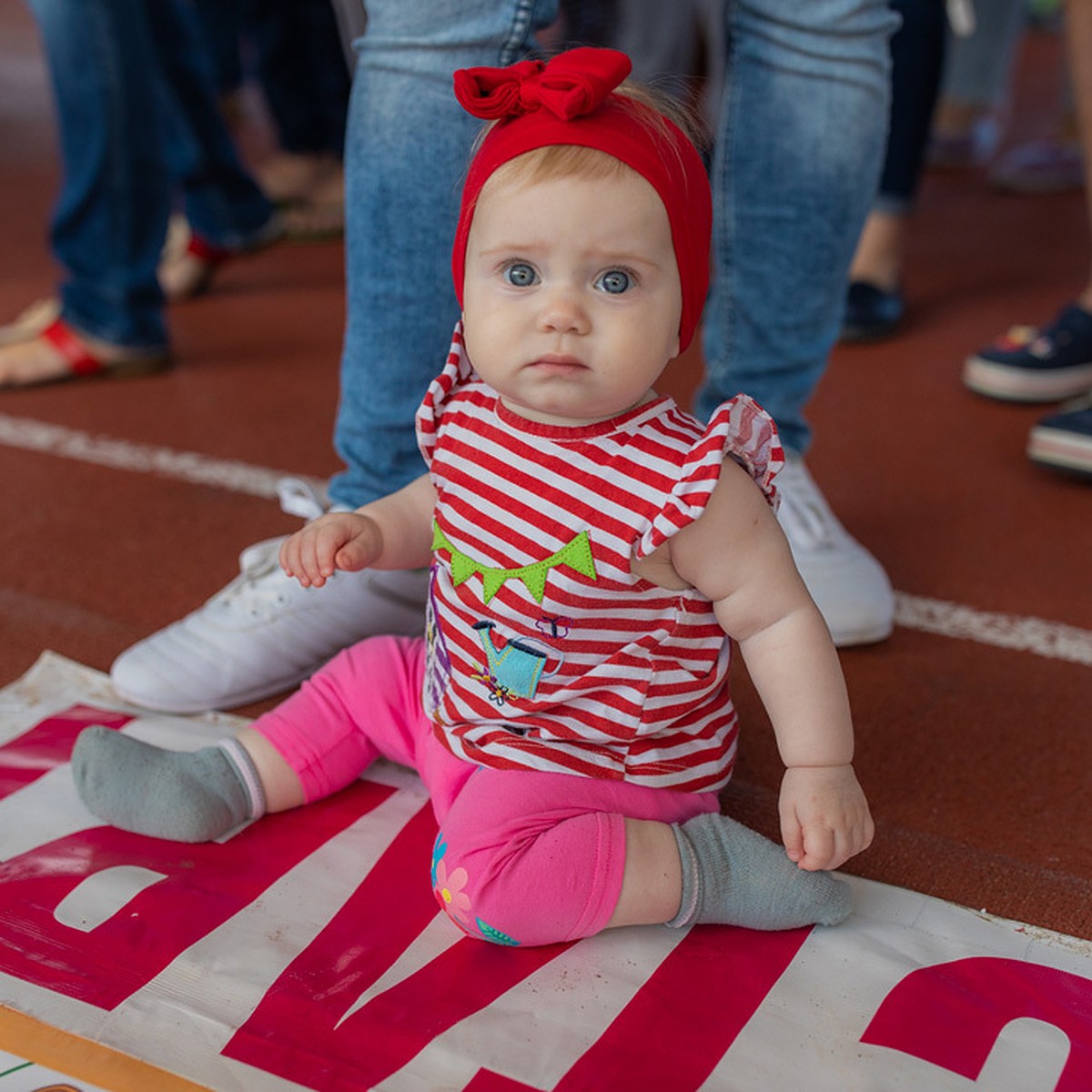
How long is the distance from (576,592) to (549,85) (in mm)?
448

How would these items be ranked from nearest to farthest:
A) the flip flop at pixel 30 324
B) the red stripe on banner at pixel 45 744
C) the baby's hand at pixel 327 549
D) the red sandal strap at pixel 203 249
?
the baby's hand at pixel 327 549 → the red stripe on banner at pixel 45 744 → the flip flop at pixel 30 324 → the red sandal strap at pixel 203 249

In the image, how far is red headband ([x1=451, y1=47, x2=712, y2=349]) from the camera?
1124 mm

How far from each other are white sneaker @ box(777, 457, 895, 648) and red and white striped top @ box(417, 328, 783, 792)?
0.45 metres

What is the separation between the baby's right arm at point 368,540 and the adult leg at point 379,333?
0.27 metres

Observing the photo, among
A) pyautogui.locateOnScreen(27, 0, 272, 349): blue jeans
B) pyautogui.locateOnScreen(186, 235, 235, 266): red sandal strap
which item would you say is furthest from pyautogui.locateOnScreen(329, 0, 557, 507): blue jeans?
pyautogui.locateOnScreen(186, 235, 235, 266): red sandal strap

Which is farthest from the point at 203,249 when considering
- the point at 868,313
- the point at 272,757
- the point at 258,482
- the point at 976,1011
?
the point at 976,1011

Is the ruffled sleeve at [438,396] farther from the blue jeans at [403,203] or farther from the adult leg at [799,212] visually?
the adult leg at [799,212]

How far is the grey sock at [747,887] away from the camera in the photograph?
125 cm

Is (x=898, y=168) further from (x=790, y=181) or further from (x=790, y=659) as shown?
(x=790, y=659)

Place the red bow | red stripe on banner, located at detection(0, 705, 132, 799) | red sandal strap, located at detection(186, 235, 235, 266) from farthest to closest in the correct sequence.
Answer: red sandal strap, located at detection(186, 235, 235, 266) < red stripe on banner, located at detection(0, 705, 132, 799) < the red bow

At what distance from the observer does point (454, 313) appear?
1642 millimetres

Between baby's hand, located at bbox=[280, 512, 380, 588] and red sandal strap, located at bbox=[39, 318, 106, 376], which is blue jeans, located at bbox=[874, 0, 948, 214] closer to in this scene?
red sandal strap, located at bbox=[39, 318, 106, 376]

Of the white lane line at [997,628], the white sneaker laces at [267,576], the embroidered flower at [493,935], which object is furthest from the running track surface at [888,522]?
the embroidered flower at [493,935]

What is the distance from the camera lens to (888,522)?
7.17 ft
